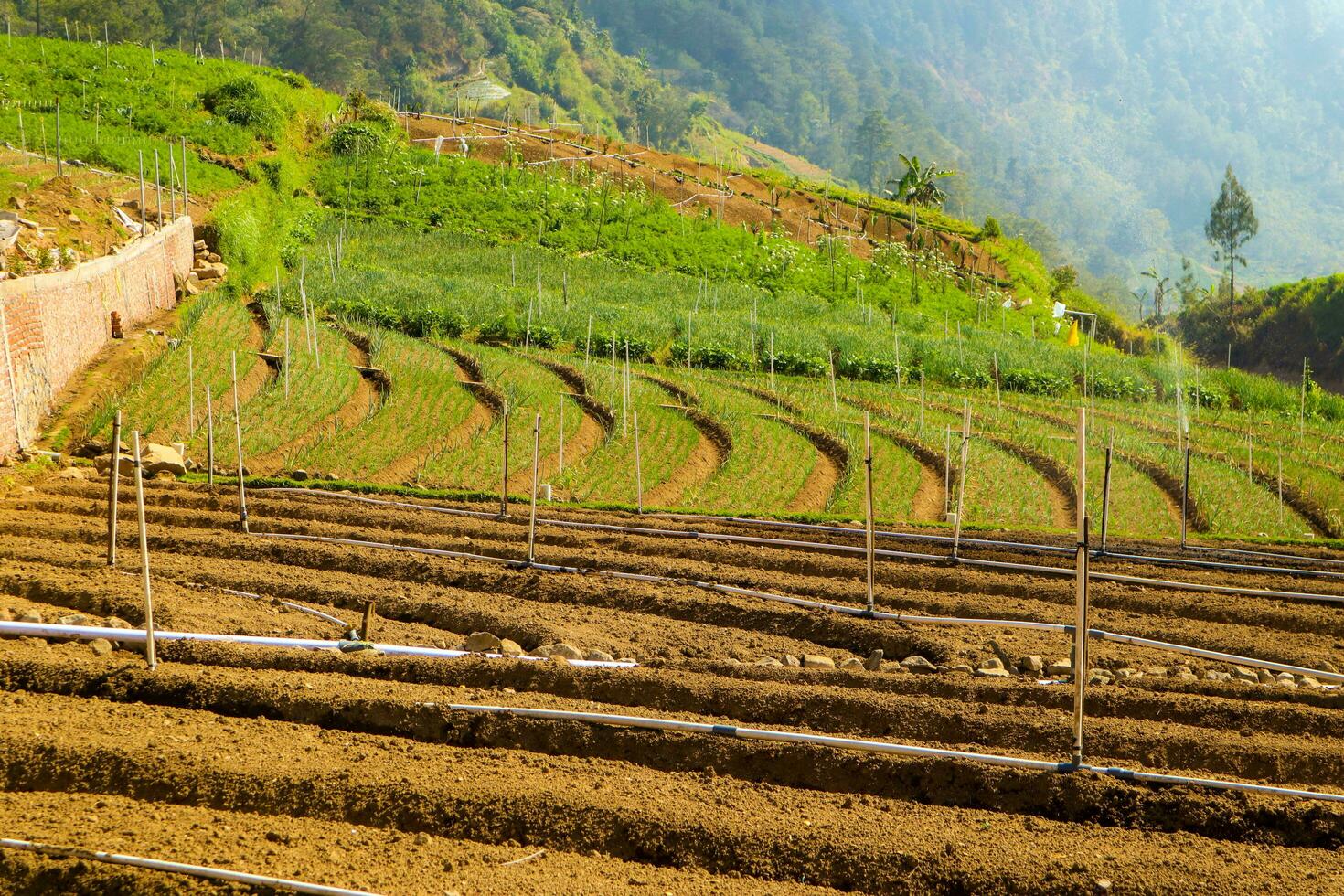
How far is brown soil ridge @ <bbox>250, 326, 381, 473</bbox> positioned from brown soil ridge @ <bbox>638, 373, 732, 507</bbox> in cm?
469

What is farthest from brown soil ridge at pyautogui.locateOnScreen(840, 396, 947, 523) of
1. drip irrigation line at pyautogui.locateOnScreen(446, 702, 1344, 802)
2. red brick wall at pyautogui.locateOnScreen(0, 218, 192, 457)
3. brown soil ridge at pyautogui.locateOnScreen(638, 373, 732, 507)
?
red brick wall at pyautogui.locateOnScreen(0, 218, 192, 457)

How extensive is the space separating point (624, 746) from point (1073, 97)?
187 meters

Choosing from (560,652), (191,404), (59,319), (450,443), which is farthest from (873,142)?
(560,652)

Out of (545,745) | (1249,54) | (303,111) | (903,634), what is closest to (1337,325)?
(303,111)

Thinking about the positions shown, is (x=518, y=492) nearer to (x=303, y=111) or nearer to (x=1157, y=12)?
(x=303, y=111)

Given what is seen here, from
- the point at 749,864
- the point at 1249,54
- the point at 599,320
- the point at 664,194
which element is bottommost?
the point at 749,864

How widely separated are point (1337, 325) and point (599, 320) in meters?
30.8

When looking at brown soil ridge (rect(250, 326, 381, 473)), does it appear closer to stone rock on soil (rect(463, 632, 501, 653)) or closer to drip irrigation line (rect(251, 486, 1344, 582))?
drip irrigation line (rect(251, 486, 1344, 582))

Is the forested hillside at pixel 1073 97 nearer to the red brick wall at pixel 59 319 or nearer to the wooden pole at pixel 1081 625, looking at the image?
the red brick wall at pixel 59 319

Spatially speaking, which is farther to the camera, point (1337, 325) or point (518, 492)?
point (1337, 325)

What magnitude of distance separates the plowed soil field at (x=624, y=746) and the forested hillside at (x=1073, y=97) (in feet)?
301

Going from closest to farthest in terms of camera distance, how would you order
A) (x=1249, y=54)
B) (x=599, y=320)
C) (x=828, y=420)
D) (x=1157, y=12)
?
(x=828, y=420) < (x=599, y=320) < (x=1249, y=54) < (x=1157, y=12)

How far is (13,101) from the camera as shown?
3025cm

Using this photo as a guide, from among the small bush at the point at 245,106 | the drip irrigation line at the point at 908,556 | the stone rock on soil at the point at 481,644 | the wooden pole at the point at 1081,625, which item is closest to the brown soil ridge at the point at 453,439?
the drip irrigation line at the point at 908,556
